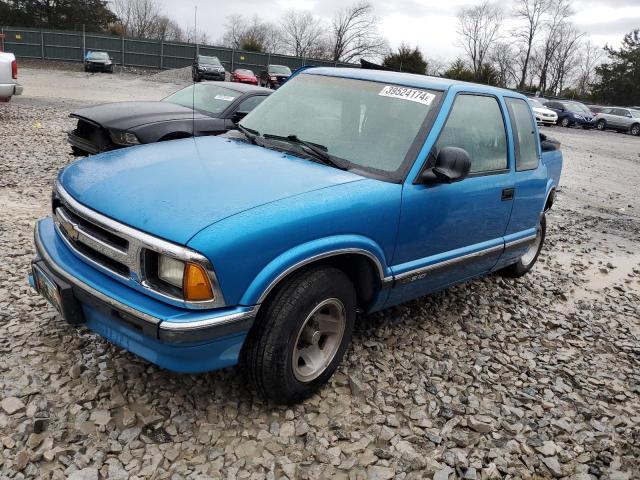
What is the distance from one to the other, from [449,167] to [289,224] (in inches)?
45.1

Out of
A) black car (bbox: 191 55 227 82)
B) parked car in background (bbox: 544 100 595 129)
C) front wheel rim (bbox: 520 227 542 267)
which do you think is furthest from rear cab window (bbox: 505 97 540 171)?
parked car in background (bbox: 544 100 595 129)

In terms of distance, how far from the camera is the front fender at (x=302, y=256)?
2.42m

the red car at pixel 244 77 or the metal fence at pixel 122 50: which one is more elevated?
the metal fence at pixel 122 50

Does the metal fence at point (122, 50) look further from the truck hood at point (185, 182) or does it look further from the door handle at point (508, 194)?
the truck hood at point (185, 182)

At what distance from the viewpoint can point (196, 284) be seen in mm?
2305

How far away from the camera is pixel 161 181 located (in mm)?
2768

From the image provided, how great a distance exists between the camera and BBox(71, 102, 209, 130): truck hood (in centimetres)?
671

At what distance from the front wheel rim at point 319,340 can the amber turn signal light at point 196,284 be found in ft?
2.14

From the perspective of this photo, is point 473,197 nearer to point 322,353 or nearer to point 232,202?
point 322,353

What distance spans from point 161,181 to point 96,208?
13.7 inches

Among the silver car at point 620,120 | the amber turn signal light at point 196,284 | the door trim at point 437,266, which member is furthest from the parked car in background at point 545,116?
the amber turn signal light at point 196,284

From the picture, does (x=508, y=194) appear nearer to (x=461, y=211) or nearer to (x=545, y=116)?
(x=461, y=211)

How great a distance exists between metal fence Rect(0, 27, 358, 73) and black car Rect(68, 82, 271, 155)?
31.4 m

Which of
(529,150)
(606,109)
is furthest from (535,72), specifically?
(529,150)
